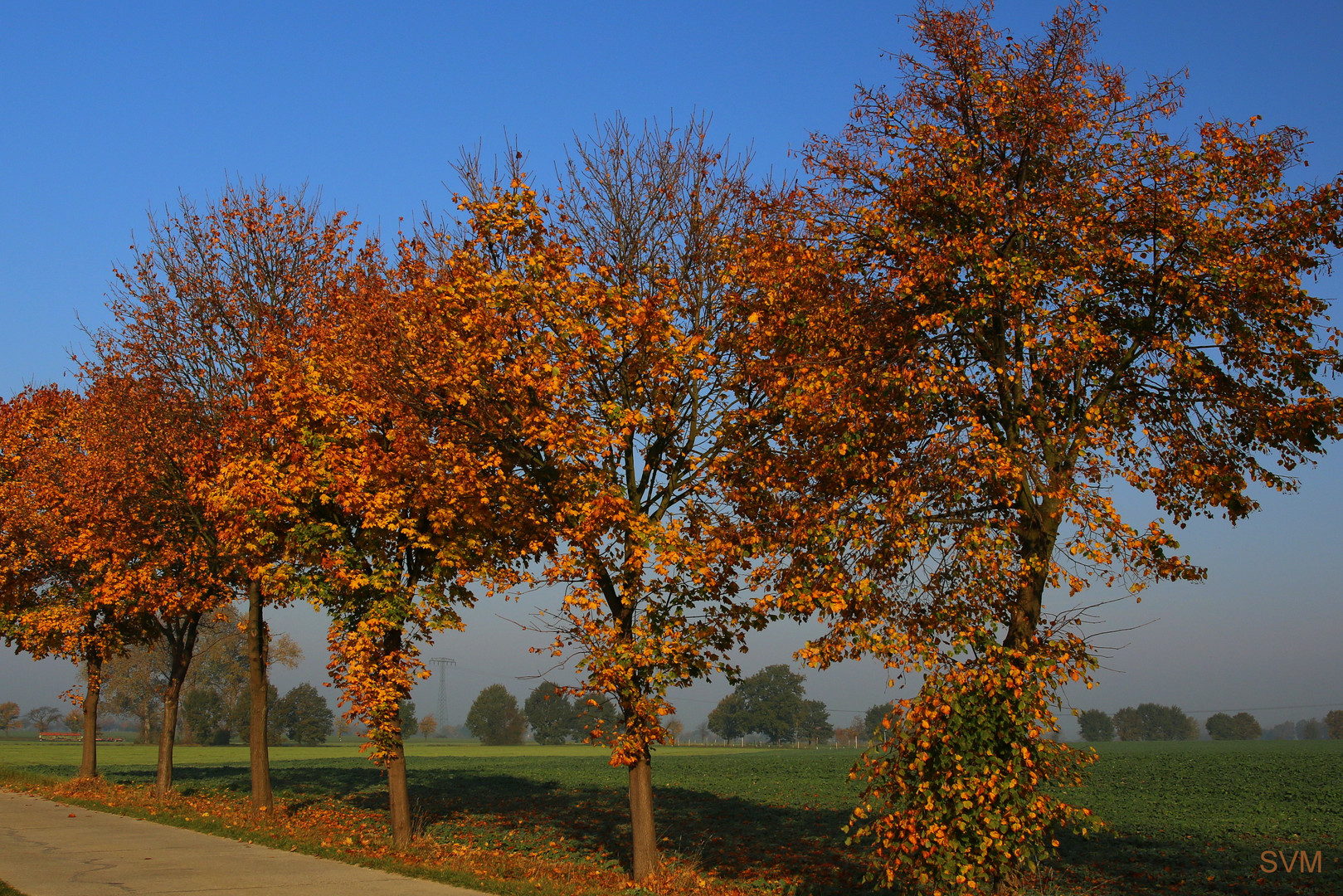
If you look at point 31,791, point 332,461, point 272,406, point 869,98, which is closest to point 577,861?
→ point 332,461

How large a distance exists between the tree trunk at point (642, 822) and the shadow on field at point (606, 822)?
1239 millimetres

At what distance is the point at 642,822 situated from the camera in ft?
45.8

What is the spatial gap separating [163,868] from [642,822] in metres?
6.98

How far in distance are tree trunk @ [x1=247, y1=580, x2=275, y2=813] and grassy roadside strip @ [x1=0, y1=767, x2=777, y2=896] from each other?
1.93 ft

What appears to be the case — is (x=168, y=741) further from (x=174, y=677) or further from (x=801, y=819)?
(x=801, y=819)

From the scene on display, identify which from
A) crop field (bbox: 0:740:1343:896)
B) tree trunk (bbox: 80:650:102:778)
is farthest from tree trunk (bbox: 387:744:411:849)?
tree trunk (bbox: 80:650:102:778)

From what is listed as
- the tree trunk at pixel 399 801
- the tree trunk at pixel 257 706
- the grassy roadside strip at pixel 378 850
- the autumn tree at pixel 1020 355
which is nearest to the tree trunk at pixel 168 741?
the grassy roadside strip at pixel 378 850

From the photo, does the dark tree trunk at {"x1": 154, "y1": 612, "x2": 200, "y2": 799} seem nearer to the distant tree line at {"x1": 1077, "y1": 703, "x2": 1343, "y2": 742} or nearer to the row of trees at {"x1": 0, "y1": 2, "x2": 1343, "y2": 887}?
the row of trees at {"x1": 0, "y1": 2, "x2": 1343, "y2": 887}

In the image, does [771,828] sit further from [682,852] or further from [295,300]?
[295,300]

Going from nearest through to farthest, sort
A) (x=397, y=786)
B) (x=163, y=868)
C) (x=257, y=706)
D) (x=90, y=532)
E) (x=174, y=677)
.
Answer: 1. (x=163, y=868)
2. (x=397, y=786)
3. (x=257, y=706)
4. (x=90, y=532)
5. (x=174, y=677)

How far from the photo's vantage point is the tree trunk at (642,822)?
13.8 metres

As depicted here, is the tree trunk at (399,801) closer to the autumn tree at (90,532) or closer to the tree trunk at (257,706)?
the tree trunk at (257,706)

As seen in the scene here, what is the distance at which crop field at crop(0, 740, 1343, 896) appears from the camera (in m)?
15.1

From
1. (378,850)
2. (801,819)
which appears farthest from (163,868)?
(801,819)
